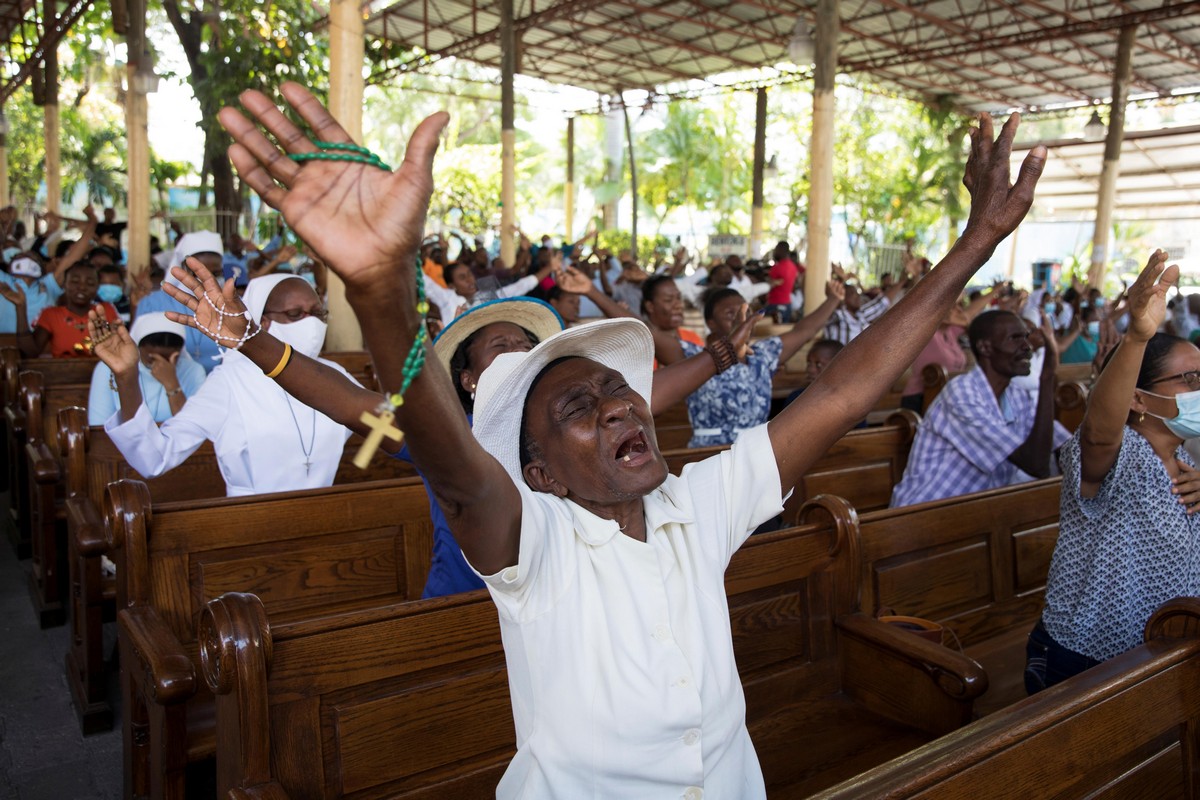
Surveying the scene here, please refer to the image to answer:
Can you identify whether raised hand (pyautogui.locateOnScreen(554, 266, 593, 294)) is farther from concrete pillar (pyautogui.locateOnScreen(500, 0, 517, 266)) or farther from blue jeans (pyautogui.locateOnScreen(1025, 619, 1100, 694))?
concrete pillar (pyautogui.locateOnScreen(500, 0, 517, 266))

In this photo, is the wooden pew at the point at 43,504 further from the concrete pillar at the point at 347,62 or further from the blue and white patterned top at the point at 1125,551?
the blue and white patterned top at the point at 1125,551

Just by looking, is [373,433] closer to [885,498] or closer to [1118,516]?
[1118,516]

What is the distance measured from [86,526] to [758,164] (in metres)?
15.1

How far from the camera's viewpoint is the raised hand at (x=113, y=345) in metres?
2.58

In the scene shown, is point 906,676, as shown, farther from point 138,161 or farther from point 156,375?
point 138,161

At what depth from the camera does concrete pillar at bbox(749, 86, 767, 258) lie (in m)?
16.4

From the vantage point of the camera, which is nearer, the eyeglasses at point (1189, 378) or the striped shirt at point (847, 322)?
the eyeglasses at point (1189, 378)

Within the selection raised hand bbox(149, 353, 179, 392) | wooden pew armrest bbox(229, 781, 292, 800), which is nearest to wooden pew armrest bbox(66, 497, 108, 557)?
raised hand bbox(149, 353, 179, 392)

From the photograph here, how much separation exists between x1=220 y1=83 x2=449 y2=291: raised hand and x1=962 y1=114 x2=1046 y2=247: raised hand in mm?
973

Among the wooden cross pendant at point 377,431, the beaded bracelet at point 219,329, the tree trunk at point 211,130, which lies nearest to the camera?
the wooden cross pendant at point 377,431

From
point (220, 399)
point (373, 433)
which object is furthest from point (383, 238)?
point (220, 399)

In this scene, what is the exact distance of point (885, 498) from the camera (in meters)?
4.52

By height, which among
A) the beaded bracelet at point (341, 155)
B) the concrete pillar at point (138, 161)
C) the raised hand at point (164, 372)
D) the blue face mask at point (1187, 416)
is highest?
the concrete pillar at point (138, 161)

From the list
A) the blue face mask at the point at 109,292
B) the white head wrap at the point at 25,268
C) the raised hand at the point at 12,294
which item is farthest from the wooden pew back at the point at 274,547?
the white head wrap at the point at 25,268
